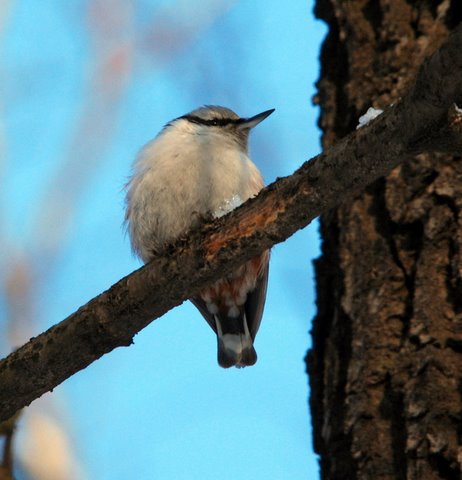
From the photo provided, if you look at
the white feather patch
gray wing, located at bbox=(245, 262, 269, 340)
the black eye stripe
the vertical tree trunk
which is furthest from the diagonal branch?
the black eye stripe

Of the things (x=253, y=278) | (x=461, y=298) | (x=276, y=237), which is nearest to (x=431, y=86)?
(x=276, y=237)

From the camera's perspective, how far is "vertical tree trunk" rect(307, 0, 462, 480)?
2.82m

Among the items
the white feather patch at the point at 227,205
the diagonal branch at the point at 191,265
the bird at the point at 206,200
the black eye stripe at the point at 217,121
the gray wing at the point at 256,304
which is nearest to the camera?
the diagonal branch at the point at 191,265

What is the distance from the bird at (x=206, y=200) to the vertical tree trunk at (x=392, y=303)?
441mm

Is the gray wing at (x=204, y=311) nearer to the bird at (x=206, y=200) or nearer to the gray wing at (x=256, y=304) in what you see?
the bird at (x=206, y=200)

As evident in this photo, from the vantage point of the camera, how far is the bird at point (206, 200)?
3783 millimetres

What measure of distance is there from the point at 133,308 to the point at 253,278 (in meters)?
1.42

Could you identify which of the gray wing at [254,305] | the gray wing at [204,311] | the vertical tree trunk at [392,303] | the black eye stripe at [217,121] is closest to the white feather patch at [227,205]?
the vertical tree trunk at [392,303]

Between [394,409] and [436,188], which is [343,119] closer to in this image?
[436,188]

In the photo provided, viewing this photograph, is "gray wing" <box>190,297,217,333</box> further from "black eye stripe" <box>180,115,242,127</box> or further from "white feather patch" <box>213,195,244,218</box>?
"black eye stripe" <box>180,115,242,127</box>

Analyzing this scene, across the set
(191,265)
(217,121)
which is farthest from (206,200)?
(191,265)

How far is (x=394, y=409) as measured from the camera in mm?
2914

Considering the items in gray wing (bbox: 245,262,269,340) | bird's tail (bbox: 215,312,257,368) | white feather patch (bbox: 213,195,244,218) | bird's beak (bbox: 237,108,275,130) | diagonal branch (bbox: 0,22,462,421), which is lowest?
diagonal branch (bbox: 0,22,462,421)

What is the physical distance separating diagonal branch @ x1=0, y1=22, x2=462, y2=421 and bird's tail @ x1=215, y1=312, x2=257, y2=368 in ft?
4.79
